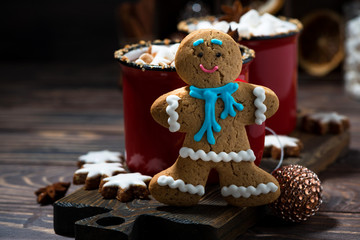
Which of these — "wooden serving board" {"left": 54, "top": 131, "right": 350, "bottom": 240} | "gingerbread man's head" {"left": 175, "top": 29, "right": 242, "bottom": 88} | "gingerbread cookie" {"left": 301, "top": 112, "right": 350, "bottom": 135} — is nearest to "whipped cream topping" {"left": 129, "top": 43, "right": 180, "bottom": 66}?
"gingerbread man's head" {"left": 175, "top": 29, "right": 242, "bottom": 88}

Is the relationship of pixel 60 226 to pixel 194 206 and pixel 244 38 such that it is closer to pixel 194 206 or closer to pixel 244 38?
pixel 194 206

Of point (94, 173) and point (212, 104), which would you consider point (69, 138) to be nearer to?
point (94, 173)

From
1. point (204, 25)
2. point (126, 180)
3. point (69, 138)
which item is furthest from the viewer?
point (69, 138)

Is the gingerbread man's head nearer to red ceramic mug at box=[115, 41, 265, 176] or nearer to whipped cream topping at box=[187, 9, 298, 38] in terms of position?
red ceramic mug at box=[115, 41, 265, 176]

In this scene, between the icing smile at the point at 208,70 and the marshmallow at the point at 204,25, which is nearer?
the icing smile at the point at 208,70

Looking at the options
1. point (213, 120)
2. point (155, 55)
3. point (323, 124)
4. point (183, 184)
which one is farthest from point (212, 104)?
point (323, 124)

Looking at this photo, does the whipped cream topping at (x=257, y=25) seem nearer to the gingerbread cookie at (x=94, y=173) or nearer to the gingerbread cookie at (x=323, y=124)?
the gingerbread cookie at (x=323, y=124)

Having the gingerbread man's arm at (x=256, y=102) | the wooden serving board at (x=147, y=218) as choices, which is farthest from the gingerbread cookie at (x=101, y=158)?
the gingerbread man's arm at (x=256, y=102)

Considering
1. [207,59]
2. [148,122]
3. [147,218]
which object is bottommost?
[147,218]
